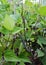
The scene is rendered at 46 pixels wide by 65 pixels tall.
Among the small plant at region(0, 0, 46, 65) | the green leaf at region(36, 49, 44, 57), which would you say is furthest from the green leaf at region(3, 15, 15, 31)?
the green leaf at region(36, 49, 44, 57)

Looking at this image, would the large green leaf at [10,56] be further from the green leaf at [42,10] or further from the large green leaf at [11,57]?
the green leaf at [42,10]

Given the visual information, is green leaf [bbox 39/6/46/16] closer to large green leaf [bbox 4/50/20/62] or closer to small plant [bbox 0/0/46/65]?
small plant [bbox 0/0/46/65]

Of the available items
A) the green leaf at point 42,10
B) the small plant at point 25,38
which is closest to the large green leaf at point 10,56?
the small plant at point 25,38

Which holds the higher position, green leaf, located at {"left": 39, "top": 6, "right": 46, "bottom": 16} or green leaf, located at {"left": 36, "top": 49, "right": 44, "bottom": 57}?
green leaf, located at {"left": 39, "top": 6, "right": 46, "bottom": 16}

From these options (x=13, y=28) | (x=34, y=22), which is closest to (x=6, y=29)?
(x=13, y=28)

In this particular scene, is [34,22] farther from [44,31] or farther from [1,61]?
[1,61]

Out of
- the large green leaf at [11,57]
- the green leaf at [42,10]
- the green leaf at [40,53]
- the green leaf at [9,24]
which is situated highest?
the green leaf at [42,10]

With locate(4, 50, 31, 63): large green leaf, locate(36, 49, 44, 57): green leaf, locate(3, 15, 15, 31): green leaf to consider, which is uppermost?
locate(3, 15, 15, 31): green leaf

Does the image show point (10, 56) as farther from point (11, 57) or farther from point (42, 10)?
point (42, 10)
